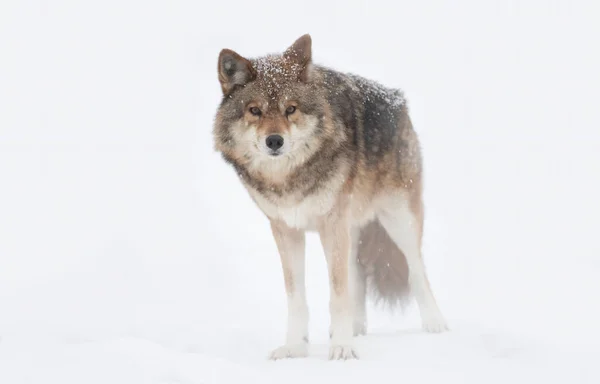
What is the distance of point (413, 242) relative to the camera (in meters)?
5.64

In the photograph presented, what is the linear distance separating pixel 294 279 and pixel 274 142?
1.04 metres

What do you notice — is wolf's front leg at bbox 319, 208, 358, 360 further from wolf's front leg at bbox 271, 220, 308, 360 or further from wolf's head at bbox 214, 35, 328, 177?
wolf's head at bbox 214, 35, 328, 177

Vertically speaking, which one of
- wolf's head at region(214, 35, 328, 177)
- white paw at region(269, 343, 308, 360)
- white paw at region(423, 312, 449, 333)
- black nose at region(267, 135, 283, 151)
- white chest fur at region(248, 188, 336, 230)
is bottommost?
white paw at region(269, 343, 308, 360)

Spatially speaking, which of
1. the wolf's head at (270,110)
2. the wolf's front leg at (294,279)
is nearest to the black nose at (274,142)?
the wolf's head at (270,110)

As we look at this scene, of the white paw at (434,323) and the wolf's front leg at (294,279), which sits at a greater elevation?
the wolf's front leg at (294,279)

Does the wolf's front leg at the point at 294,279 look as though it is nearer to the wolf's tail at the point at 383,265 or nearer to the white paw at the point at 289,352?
the white paw at the point at 289,352

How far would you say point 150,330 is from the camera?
20.3 feet

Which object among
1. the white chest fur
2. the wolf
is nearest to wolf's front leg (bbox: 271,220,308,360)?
the wolf

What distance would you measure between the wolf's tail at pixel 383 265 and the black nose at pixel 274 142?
1.68 m

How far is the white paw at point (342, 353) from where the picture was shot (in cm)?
454

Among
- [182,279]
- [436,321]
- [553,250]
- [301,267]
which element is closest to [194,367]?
[301,267]

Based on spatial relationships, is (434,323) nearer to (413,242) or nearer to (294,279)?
(413,242)

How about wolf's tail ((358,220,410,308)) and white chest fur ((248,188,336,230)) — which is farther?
wolf's tail ((358,220,410,308))

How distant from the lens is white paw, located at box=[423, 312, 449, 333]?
5.42 metres
